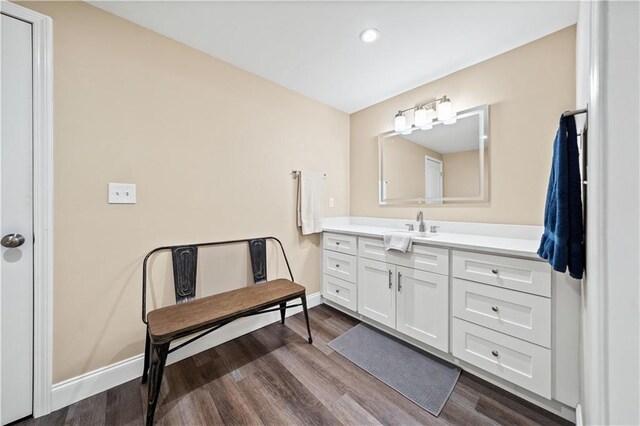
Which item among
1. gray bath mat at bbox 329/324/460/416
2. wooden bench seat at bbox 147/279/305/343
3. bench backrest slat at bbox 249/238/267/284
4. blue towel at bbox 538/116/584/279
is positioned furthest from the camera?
bench backrest slat at bbox 249/238/267/284

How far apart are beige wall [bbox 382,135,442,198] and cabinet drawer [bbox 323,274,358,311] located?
1060mm

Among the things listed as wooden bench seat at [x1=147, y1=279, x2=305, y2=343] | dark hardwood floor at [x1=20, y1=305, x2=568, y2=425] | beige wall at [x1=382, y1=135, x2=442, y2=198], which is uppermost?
beige wall at [x1=382, y1=135, x2=442, y2=198]

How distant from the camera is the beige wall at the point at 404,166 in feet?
7.71

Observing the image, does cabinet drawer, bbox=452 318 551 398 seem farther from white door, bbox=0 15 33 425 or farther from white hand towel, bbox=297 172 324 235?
white door, bbox=0 15 33 425

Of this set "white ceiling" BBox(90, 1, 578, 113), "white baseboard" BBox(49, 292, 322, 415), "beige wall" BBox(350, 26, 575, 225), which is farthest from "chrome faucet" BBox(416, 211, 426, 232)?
"white baseboard" BBox(49, 292, 322, 415)

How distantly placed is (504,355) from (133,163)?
2553 mm

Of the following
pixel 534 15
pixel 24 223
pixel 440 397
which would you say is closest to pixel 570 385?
pixel 440 397

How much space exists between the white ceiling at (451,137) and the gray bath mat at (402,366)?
5.58 feet

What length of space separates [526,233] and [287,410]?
1938 mm

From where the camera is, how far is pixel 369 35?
165cm

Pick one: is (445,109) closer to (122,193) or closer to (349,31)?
(349,31)

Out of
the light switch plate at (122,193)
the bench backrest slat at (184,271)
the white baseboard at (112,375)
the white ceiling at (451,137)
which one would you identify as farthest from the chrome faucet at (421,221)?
the light switch plate at (122,193)

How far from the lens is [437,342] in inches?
65.6

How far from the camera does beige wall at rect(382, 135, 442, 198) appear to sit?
2.35 meters
